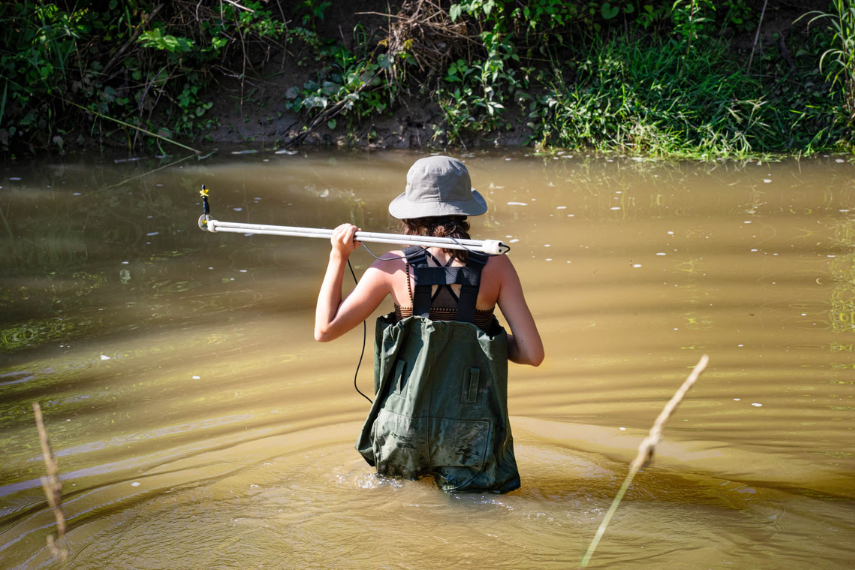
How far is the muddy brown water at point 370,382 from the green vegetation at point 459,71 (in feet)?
5.56


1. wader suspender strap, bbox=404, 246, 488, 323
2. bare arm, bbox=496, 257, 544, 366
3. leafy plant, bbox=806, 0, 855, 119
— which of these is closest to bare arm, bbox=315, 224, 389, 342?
wader suspender strap, bbox=404, 246, 488, 323

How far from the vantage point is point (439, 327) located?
2322 mm

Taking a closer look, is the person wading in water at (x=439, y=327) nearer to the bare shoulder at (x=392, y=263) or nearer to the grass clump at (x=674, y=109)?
the bare shoulder at (x=392, y=263)

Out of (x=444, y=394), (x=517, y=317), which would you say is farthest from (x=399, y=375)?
(x=517, y=317)

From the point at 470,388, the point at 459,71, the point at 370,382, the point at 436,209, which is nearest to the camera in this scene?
the point at 436,209

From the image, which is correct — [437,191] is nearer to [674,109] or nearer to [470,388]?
[470,388]

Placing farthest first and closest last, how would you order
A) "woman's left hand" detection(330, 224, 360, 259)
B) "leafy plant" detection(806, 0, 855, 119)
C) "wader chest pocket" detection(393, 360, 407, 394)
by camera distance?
"leafy plant" detection(806, 0, 855, 119) → "wader chest pocket" detection(393, 360, 407, 394) → "woman's left hand" detection(330, 224, 360, 259)

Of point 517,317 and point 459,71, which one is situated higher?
point 459,71

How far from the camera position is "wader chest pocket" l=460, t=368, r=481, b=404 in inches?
94.3

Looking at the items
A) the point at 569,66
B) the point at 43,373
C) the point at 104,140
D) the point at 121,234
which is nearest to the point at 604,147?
the point at 569,66

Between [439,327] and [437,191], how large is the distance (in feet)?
1.29

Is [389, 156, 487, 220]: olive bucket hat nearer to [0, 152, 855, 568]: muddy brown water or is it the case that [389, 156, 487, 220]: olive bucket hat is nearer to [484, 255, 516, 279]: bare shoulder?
[484, 255, 516, 279]: bare shoulder

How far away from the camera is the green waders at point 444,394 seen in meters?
2.33

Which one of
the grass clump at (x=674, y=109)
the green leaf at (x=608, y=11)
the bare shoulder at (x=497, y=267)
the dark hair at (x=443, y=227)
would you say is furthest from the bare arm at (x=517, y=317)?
the green leaf at (x=608, y=11)
